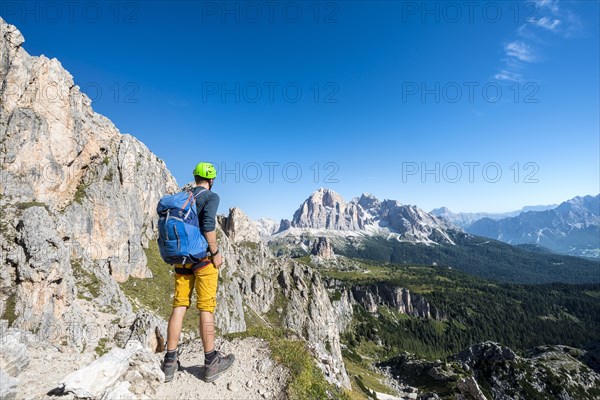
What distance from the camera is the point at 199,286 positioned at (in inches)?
342

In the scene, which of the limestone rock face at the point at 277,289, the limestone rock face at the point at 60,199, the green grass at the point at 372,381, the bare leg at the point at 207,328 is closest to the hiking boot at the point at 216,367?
the bare leg at the point at 207,328

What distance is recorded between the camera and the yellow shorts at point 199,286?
871 cm

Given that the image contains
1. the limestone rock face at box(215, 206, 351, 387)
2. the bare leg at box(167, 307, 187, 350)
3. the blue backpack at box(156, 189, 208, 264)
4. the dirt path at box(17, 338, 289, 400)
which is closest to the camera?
the blue backpack at box(156, 189, 208, 264)

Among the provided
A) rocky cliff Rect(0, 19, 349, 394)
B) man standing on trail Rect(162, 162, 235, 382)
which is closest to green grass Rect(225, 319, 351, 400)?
rocky cliff Rect(0, 19, 349, 394)

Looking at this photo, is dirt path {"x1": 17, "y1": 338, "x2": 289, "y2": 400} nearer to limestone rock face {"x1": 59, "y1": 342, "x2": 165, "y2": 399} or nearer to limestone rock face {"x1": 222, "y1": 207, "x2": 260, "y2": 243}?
limestone rock face {"x1": 59, "y1": 342, "x2": 165, "y2": 399}

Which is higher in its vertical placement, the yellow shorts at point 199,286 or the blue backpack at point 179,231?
the blue backpack at point 179,231

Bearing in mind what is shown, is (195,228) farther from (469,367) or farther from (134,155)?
(469,367)

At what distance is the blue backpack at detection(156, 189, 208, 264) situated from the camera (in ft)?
27.2

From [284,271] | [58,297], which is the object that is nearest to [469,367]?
[284,271]

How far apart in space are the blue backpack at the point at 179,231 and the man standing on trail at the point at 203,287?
297mm

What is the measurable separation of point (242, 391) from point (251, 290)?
13337cm

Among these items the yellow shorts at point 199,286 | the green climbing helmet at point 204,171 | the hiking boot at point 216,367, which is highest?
the green climbing helmet at point 204,171

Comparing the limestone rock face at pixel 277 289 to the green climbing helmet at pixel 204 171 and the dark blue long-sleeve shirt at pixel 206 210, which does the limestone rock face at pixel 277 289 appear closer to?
the green climbing helmet at pixel 204 171

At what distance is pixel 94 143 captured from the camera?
275 feet
